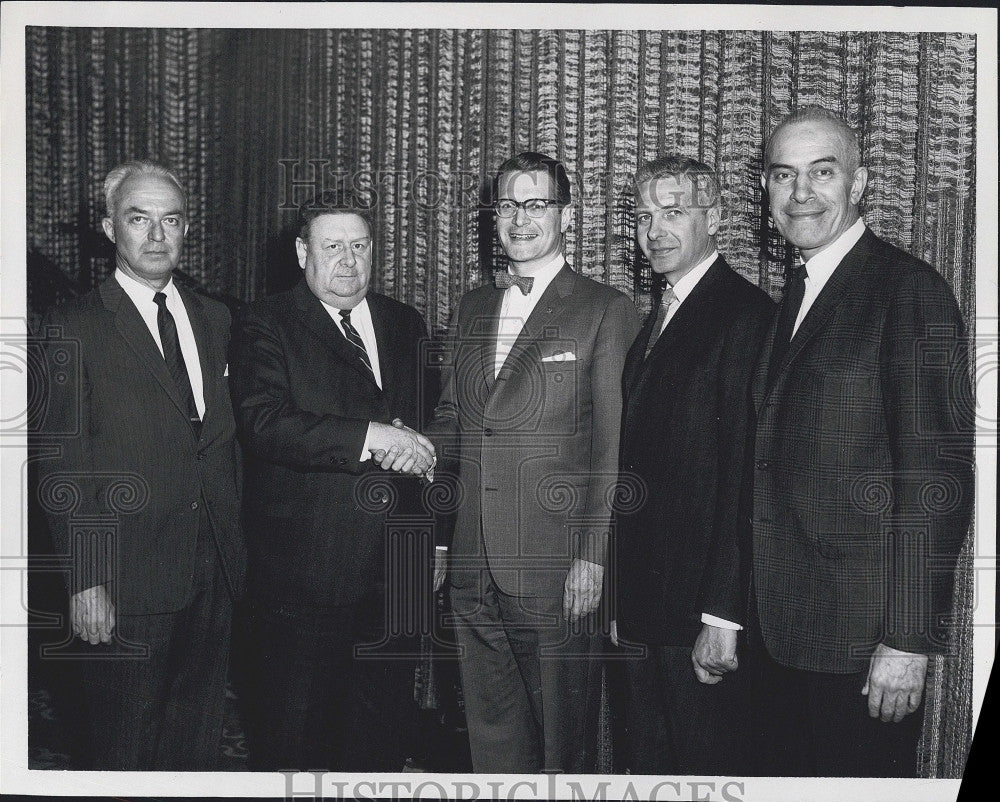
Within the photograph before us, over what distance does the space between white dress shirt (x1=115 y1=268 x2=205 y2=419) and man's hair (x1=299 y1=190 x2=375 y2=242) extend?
1.31ft

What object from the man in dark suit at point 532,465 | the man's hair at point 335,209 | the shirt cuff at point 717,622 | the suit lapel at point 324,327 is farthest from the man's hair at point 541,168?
the shirt cuff at point 717,622

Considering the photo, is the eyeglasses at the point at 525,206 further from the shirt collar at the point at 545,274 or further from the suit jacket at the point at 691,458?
the suit jacket at the point at 691,458

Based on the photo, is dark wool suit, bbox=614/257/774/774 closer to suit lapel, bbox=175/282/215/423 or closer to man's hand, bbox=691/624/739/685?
man's hand, bbox=691/624/739/685

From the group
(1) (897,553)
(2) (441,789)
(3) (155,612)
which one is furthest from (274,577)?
(1) (897,553)

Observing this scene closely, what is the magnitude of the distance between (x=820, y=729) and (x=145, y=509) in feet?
6.46

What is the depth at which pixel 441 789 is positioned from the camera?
2.81 meters

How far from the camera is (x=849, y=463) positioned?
2648 millimetres

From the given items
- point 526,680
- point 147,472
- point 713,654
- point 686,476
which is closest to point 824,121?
point 686,476

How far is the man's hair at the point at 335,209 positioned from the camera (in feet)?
9.05

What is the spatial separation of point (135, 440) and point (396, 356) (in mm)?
765

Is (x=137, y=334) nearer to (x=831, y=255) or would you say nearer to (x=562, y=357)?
(x=562, y=357)

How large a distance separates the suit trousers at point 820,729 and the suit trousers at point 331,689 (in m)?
0.98

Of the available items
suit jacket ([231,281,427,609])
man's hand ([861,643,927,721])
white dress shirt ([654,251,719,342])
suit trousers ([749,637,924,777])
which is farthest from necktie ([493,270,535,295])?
man's hand ([861,643,927,721])

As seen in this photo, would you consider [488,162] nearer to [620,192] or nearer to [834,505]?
[620,192]
